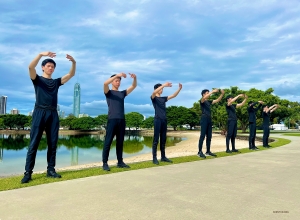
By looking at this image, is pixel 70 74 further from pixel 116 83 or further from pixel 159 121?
pixel 159 121

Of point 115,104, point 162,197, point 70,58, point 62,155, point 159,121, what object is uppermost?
point 70,58

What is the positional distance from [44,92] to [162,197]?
3073 millimetres

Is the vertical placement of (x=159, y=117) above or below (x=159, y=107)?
below

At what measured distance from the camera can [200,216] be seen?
2840 millimetres

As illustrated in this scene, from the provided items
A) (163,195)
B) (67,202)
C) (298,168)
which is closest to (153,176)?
(163,195)

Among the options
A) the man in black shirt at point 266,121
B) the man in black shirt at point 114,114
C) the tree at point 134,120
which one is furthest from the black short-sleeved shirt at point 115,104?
the tree at point 134,120

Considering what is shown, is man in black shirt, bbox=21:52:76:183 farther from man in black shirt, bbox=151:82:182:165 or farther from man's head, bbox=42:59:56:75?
man in black shirt, bbox=151:82:182:165

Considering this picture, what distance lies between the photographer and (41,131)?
5.07 metres

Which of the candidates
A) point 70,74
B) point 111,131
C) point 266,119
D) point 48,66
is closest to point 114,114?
point 111,131

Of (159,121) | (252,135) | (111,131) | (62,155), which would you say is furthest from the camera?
(62,155)

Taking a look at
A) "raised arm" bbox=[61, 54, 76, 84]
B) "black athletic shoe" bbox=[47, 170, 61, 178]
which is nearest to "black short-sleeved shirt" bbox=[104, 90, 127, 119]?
"raised arm" bbox=[61, 54, 76, 84]

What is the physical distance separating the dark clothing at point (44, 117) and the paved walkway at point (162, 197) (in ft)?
3.13

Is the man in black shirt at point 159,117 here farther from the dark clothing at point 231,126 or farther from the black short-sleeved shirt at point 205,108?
the dark clothing at point 231,126

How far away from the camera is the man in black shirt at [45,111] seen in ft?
16.1
